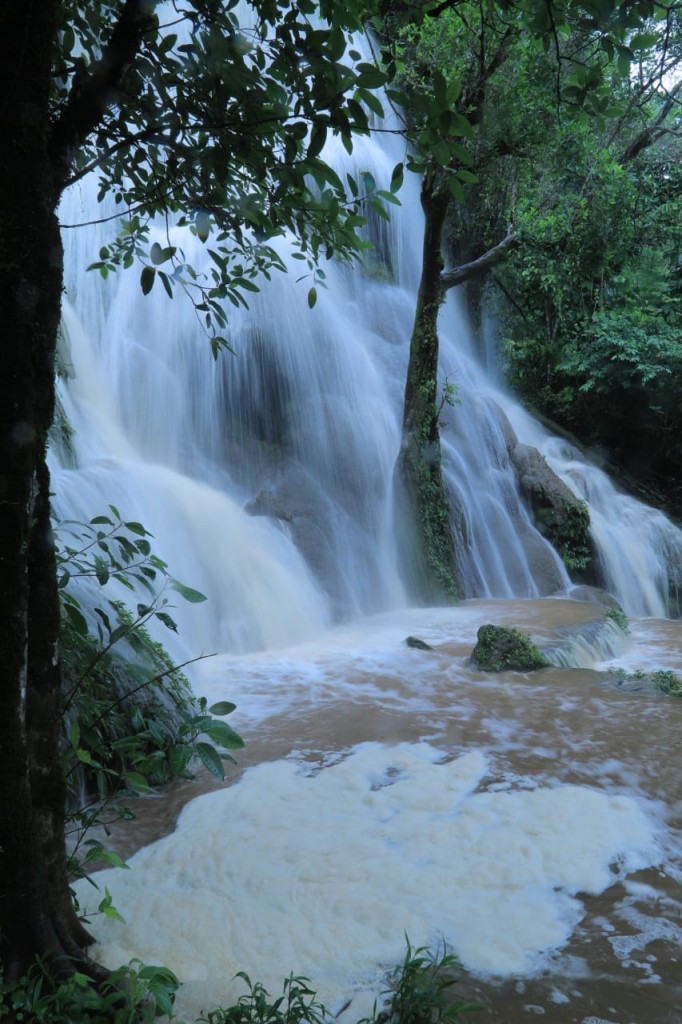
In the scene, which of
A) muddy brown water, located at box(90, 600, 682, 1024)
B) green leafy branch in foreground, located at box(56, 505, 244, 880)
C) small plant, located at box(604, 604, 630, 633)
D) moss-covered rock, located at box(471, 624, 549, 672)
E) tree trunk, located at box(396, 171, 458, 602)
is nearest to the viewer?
green leafy branch in foreground, located at box(56, 505, 244, 880)

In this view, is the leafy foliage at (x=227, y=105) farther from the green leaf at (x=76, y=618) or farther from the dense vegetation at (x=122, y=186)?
the green leaf at (x=76, y=618)

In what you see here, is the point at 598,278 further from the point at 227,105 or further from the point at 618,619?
the point at 227,105

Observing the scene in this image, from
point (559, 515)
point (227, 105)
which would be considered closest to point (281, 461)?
point (559, 515)

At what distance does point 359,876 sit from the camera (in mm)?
3195

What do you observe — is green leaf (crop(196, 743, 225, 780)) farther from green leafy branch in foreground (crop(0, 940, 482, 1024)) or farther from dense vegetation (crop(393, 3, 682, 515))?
dense vegetation (crop(393, 3, 682, 515))

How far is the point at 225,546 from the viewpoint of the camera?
31.1ft

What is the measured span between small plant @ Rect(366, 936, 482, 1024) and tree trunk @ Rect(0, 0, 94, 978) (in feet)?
3.18

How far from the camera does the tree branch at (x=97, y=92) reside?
209 cm

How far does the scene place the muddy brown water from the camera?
2.49 m

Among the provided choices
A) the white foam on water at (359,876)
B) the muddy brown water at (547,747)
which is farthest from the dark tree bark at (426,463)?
the white foam on water at (359,876)

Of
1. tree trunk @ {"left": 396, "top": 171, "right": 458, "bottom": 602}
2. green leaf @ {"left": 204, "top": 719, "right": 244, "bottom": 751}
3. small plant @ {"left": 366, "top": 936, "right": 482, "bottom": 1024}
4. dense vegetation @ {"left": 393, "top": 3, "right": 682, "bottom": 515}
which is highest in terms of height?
dense vegetation @ {"left": 393, "top": 3, "right": 682, "bottom": 515}

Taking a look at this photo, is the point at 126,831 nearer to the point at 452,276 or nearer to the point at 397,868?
the point at 397,868

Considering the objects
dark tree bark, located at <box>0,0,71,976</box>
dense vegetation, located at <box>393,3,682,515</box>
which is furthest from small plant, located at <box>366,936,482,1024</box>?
dense vegetation, located at <box>393,3,682,515</box>

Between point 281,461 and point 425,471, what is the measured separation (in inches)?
95.3
